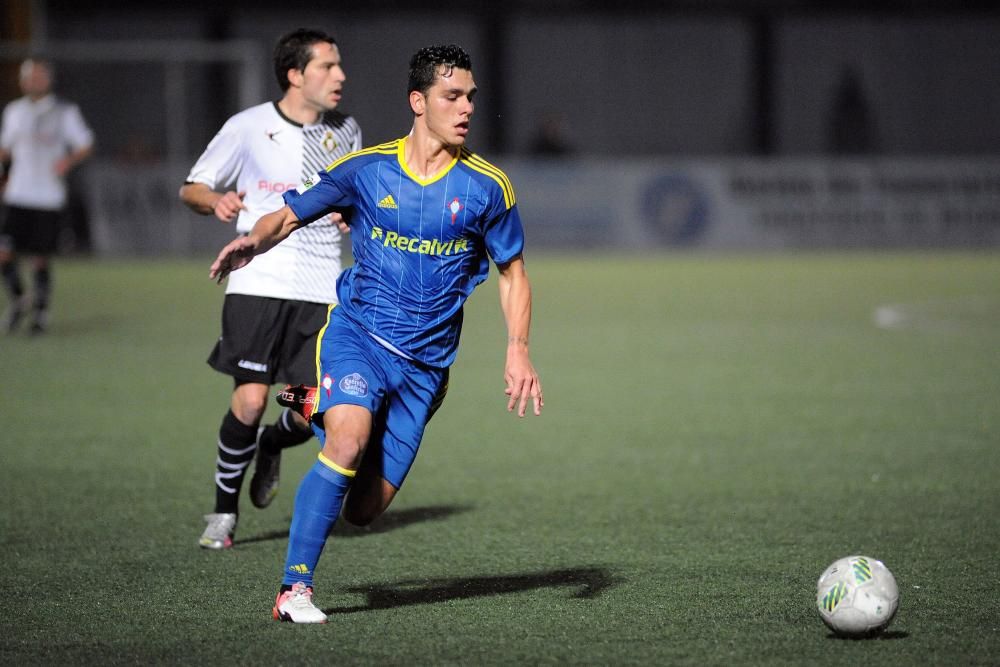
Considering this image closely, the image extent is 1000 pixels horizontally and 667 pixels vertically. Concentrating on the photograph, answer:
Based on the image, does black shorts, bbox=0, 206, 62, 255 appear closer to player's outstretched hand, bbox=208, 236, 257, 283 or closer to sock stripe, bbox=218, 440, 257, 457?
sock stripe, bbox=218, 440, 257, 457

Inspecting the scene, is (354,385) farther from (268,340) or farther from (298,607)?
(268,340)

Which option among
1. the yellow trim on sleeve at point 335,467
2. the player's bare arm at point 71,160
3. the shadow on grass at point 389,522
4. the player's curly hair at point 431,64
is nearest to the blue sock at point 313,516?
the yellow trim on sleeve at point 335,467

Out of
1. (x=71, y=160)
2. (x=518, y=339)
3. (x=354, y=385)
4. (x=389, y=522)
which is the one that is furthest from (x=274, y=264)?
(x=71, y=160)

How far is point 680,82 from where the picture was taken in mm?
32000

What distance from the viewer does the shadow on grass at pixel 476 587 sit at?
520 centimetres

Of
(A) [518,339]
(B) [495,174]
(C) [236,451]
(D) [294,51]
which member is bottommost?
(C) [236,451]

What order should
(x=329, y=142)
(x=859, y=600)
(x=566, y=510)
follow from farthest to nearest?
(x=566, y=510)
(x=329, y=142)
(x=859, y=600)

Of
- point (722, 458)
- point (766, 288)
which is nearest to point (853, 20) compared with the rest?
point (766, 288)

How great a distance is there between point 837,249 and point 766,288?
6.72 m

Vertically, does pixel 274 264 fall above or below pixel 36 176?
below

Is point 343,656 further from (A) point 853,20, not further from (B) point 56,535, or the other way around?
(A) point 853,20

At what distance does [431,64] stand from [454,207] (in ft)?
1.62

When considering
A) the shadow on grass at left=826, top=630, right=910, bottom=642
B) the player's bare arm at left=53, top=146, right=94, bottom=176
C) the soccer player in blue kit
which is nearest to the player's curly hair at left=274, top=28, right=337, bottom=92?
the soccer player in blue kit

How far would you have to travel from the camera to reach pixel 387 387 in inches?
198
